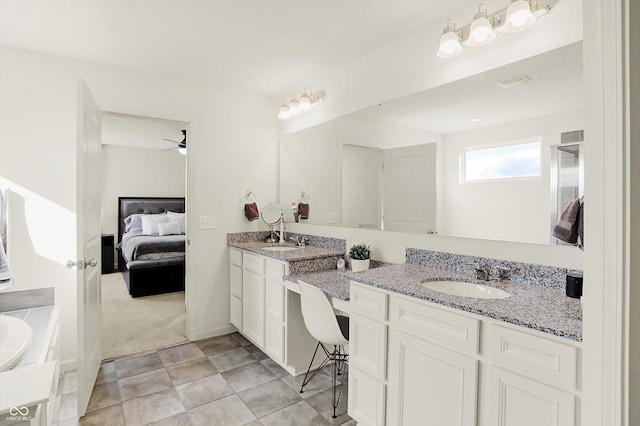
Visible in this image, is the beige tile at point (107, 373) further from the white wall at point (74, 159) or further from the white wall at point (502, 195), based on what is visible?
the white wall at point (502, 195)

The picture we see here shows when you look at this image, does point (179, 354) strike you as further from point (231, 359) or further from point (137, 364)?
point (231, 359)

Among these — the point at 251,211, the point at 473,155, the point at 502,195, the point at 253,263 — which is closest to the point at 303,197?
the point at 251,211

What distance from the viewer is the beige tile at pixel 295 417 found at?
194cm

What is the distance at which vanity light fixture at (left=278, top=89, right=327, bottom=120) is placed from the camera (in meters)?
2.89

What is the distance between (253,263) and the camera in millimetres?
2842

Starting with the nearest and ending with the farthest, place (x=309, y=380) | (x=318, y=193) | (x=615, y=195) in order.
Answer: (x=615, y=195), (x=309, y=380), (x=318, y=193)

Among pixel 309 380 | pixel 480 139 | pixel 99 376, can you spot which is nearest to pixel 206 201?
pixel 99 376

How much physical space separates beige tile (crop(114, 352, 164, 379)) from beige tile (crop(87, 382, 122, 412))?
0.14 m

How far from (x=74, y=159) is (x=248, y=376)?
213cm

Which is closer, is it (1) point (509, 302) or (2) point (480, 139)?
(1) point (509, 302)

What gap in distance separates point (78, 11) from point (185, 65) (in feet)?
2.72

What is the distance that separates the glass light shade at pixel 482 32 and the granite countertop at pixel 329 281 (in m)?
1.44

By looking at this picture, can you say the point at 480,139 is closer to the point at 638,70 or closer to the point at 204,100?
the point at 638,70

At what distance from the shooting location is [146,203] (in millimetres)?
6664
